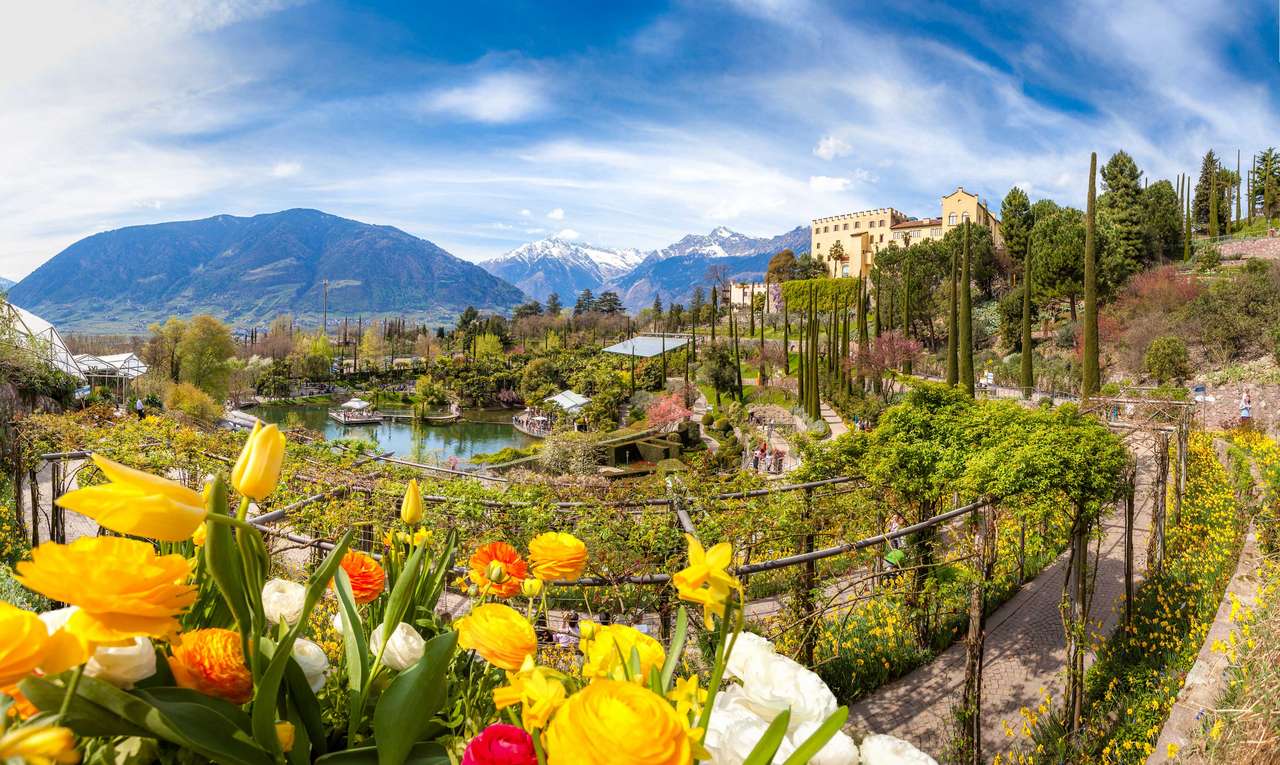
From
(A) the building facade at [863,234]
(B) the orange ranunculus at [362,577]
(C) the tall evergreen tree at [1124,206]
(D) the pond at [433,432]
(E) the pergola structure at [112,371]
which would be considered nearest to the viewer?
(B) the orange ranunculus at [362,577]

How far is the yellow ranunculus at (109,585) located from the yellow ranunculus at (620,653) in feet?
1.19

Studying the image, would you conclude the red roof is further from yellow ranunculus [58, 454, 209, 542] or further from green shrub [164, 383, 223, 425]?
yellow ranunculus [58, 454, 209, 542]

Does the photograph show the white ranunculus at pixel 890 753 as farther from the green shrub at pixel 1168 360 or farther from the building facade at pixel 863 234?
the building facade at pixel 863 234

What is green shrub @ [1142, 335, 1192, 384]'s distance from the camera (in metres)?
16.3

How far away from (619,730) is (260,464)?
388 mm

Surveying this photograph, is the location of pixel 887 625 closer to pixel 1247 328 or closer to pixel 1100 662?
pixel 1100 662

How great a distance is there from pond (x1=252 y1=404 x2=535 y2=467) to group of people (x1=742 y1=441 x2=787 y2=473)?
10.2 meters

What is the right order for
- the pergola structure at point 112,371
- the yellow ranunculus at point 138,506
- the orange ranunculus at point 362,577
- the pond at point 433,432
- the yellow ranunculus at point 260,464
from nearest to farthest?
the yellow ranunculus at point 138,506
the yellow ranunculus at point 260,464
the orange ranunculus at point 362,577
the pergola structure at point 112,371
the pond at point 433,432

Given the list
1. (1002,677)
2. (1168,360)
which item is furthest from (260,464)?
(1168,360)

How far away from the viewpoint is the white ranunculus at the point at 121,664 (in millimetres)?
508

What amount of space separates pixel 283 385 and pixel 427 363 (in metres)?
8.07

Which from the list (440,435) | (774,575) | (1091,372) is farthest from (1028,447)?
(440,435)

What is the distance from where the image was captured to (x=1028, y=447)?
4.40m

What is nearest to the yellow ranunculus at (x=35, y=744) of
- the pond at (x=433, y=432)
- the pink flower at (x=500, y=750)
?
the pink flower at (x=500, y=750)
